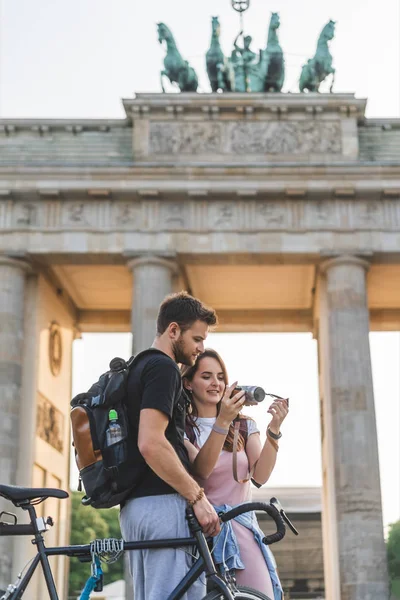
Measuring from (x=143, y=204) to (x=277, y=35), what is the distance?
309 inches

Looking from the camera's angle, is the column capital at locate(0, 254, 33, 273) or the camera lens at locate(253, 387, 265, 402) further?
the column capital at locate(0, 254, 33, 273)

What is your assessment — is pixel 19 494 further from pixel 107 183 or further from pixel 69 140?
pixel 69 140

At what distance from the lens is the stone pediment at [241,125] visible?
3108cm

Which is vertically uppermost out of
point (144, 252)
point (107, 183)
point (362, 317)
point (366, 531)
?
point (107, 183)

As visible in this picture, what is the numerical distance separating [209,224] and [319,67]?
6954 millimetres

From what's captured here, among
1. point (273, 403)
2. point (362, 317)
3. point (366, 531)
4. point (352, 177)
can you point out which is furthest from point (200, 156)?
point (273, 403)

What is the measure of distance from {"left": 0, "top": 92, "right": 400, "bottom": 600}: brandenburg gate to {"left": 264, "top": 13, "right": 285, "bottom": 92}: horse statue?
1.62m

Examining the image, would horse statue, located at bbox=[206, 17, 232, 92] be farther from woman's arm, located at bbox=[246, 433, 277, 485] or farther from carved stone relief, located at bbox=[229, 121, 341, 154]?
woman's arm, located at bbox=[246, 433, 277, 485]

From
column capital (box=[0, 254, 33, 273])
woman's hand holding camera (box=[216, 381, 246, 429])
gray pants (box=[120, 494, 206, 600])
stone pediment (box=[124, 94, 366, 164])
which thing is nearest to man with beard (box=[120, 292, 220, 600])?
gray pants (box=[120, 494, 206, 600])

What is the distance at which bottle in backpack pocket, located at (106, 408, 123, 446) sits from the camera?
17.9 feet

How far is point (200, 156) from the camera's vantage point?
31109 mm

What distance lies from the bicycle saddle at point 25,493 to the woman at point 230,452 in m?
1.09

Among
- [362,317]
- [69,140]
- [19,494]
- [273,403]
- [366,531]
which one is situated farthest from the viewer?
[69,140]

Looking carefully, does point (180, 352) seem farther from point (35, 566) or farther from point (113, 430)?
point (35, 566)
